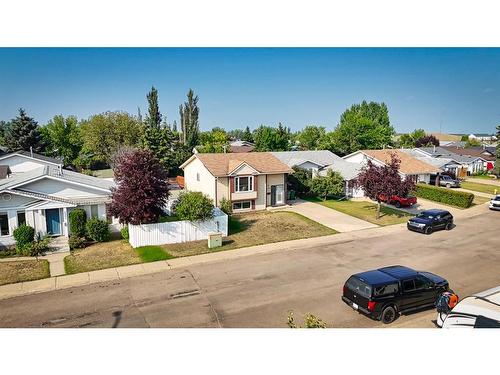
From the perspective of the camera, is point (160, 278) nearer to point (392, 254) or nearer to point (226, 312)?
point (226, 312)

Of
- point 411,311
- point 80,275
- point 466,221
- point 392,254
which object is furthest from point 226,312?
point 466,221

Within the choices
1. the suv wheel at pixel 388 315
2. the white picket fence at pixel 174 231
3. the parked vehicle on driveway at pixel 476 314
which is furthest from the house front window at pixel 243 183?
the parked vehicle on driveway at pixel 476 314

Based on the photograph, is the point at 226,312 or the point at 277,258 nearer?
the point at 226,312

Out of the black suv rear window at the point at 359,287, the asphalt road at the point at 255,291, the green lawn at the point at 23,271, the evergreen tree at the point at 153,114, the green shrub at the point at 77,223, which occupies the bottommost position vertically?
the asphalt road at the point at 255,291

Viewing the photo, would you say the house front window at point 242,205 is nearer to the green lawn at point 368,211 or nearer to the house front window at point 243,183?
the house front window at point 243,183

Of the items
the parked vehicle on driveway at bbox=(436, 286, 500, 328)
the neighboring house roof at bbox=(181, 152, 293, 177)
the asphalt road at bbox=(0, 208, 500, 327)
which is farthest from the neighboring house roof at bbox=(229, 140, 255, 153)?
the parked vehicle on driveway at bbox=(436, 286, 500, 328)

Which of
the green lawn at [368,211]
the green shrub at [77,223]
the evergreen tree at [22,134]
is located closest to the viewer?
the green shrub at [77,223]

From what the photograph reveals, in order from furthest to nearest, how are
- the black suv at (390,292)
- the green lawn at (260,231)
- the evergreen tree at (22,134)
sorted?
the evergreen tree at (22,134) → the green lawn at (260,231) → the black suv at (390,292)
